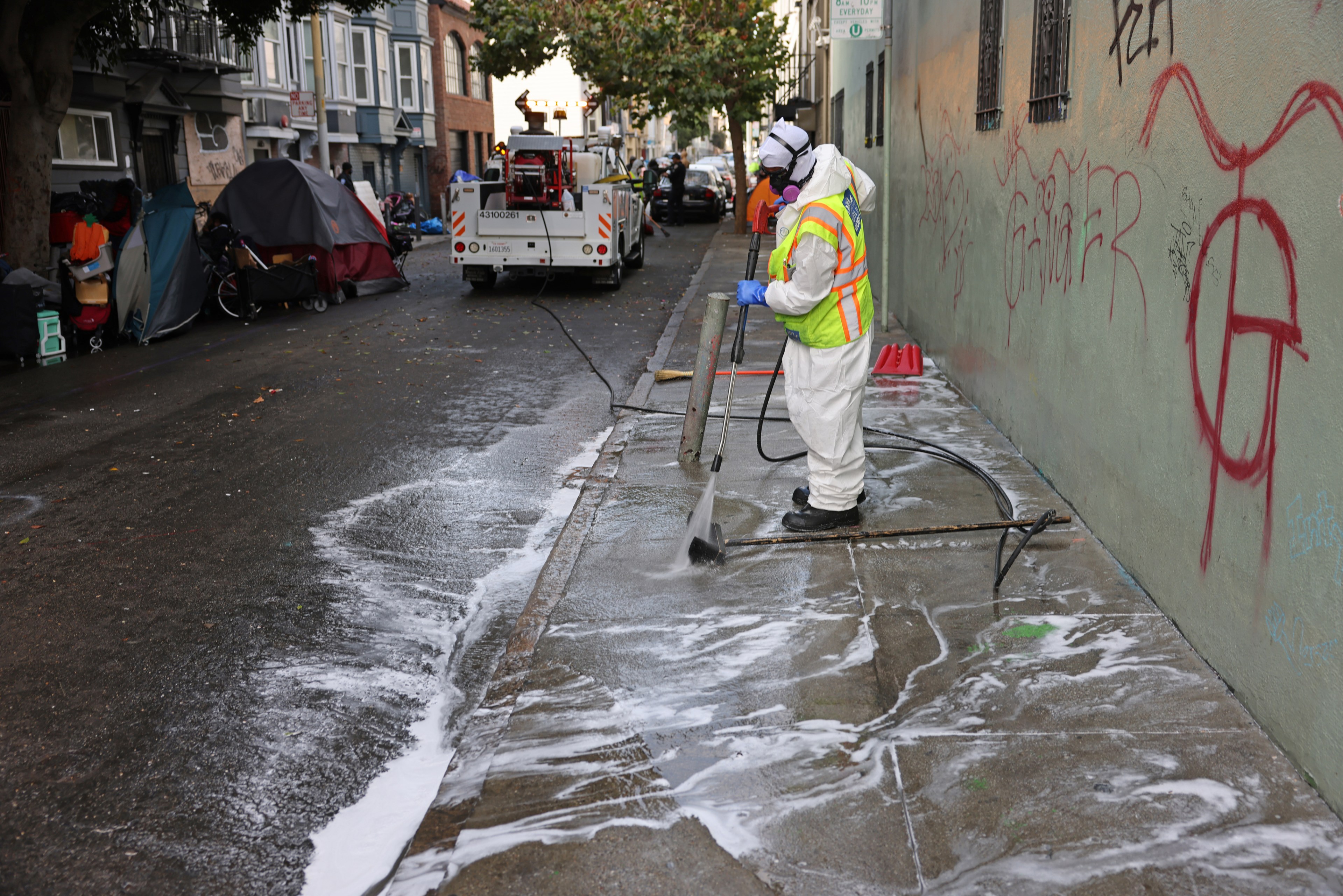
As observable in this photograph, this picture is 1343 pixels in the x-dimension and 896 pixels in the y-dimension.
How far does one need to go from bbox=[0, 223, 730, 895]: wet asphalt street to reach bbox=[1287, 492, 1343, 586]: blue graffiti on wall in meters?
2.58

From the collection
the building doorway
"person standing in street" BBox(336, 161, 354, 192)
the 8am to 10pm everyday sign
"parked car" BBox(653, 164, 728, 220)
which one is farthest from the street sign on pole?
the 8am to 10pm everyday sign

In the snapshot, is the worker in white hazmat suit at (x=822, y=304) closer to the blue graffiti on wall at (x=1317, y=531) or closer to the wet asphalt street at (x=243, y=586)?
the wet asphalt street at (x=243, y=586)

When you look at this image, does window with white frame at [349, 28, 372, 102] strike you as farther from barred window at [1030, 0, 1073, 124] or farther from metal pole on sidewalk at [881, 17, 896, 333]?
barred window at [1030, 0, 1073, 124]

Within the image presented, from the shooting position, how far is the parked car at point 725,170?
41438 millimetres

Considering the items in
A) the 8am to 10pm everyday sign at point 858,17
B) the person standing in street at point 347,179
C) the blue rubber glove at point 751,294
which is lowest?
the blue rubber glove at point 751,294

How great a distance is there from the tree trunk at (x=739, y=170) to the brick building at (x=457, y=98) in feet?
37.1

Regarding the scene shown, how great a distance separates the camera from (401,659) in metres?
4.32

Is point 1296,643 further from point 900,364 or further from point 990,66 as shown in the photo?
point 900,364

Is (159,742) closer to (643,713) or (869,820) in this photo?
(643,713)

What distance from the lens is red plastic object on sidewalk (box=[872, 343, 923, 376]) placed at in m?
9.18

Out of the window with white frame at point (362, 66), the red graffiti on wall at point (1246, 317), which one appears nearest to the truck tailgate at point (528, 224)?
the red graffiti on wall at point (1246, 317)

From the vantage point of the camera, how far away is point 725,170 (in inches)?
1937

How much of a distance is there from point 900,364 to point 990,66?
2.56m

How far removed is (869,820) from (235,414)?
691 cm
